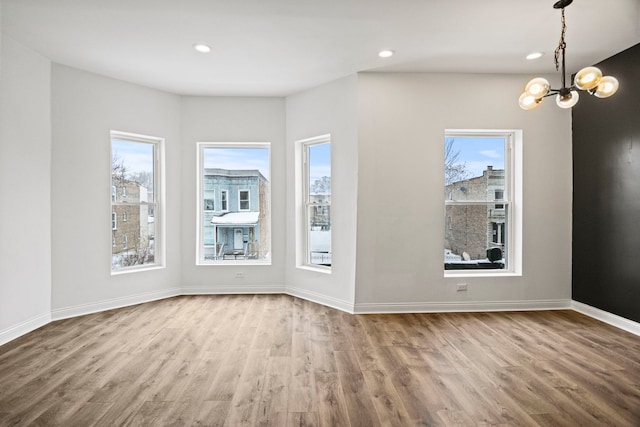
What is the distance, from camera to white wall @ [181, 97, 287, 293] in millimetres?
5105

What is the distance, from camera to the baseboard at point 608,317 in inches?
140

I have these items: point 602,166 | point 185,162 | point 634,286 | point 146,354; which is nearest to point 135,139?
point 185,162

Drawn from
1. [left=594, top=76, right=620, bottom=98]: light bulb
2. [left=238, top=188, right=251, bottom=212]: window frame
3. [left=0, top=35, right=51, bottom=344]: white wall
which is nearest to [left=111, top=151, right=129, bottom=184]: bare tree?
[left=0, top=35, right=51, bottom=344]: white wall

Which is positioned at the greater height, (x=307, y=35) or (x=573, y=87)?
(x=307, y=35)

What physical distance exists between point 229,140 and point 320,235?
1.95 m

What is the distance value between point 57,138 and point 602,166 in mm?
6244

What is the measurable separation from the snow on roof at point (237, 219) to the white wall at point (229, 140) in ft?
0.98

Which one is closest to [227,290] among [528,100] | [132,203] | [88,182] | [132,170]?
[132,203]

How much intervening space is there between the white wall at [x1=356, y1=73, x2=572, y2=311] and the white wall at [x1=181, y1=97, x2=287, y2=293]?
1461mm

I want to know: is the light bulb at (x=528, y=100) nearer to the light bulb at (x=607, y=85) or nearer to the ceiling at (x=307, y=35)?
the light bulb at (x=607, y=85)

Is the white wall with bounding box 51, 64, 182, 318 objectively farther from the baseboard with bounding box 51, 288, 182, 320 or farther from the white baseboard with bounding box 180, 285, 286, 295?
the white baseboard with bounding box 180, 285, 286, 295

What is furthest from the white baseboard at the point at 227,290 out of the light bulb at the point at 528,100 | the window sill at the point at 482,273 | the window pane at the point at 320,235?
the light bulb at the point at 528,100

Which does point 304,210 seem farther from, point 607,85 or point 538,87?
point 607,85

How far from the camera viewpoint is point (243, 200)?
5277mm
